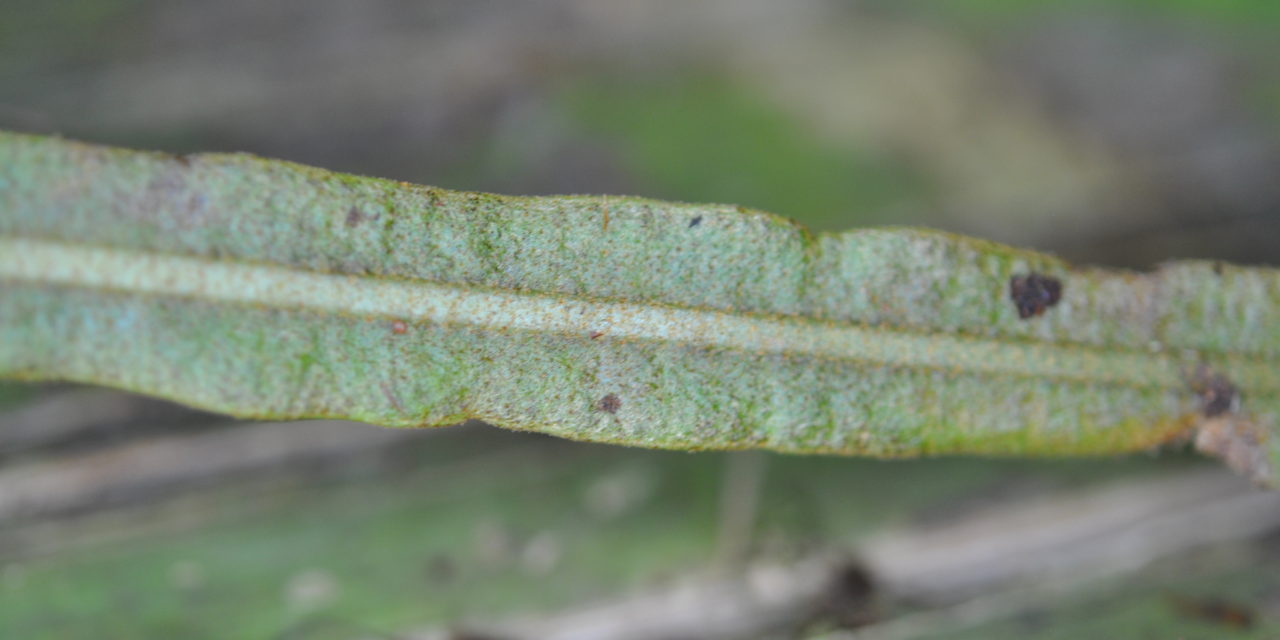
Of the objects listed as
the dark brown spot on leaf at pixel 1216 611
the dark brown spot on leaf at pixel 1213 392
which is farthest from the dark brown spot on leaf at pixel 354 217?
the dark brown spot on leaf at pixel 1216 611

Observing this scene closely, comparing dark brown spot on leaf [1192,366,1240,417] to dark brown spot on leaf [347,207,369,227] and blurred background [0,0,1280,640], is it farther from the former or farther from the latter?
dark brown spot on leaf [347,207,369,227]

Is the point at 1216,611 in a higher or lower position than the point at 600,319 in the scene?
lower

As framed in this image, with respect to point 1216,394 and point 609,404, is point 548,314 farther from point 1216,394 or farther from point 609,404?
point 1216,394

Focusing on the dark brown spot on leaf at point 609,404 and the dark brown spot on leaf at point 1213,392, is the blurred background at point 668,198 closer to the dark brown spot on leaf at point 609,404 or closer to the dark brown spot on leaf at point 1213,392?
the dark brown spot on leaf at point 1213,392

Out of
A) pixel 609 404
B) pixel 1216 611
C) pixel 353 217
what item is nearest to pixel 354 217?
pixel 353 217

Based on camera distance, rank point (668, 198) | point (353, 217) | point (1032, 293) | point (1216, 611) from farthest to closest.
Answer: point (668, 198) < point (1216, 611) < point (1032, 293) < point (353, 217)

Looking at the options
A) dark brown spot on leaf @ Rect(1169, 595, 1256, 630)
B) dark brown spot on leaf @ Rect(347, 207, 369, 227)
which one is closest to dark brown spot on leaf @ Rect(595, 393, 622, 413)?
dark brown spot on leaf @ Rect(347, 207, 369, 227)
